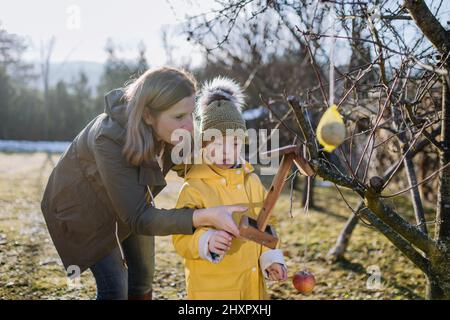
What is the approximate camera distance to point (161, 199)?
30.0ft

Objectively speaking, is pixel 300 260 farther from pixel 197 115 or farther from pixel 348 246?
pixel 197 115

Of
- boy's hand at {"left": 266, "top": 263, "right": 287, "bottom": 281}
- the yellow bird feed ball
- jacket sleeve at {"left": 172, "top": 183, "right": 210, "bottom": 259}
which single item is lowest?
boy's hand at {"left": 266, "top": 263, "right": 287, "bottom": 281}

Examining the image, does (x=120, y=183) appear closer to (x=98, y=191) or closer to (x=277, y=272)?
(x=98, y=191)

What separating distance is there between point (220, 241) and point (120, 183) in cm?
51

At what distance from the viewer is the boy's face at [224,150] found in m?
2.40

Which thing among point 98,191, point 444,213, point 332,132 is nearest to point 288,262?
point 444,213

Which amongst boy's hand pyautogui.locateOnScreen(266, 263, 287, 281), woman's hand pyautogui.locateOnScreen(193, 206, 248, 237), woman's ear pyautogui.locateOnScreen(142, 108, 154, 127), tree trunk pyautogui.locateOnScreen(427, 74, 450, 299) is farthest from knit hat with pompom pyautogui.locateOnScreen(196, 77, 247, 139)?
tree trunk pyautogui.locateOnScreen(427, 74, 450, 299)

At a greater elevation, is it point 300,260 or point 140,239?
point 140,239

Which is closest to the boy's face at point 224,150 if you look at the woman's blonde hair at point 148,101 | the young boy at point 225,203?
the young boy at point 225,203

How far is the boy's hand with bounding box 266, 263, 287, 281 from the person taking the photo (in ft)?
7.77

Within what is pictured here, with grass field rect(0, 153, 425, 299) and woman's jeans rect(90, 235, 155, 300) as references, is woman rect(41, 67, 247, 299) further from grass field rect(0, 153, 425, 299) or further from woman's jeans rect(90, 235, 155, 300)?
grass field rect(0, 153, 425, 299)

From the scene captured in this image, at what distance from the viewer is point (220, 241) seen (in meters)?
2.09
